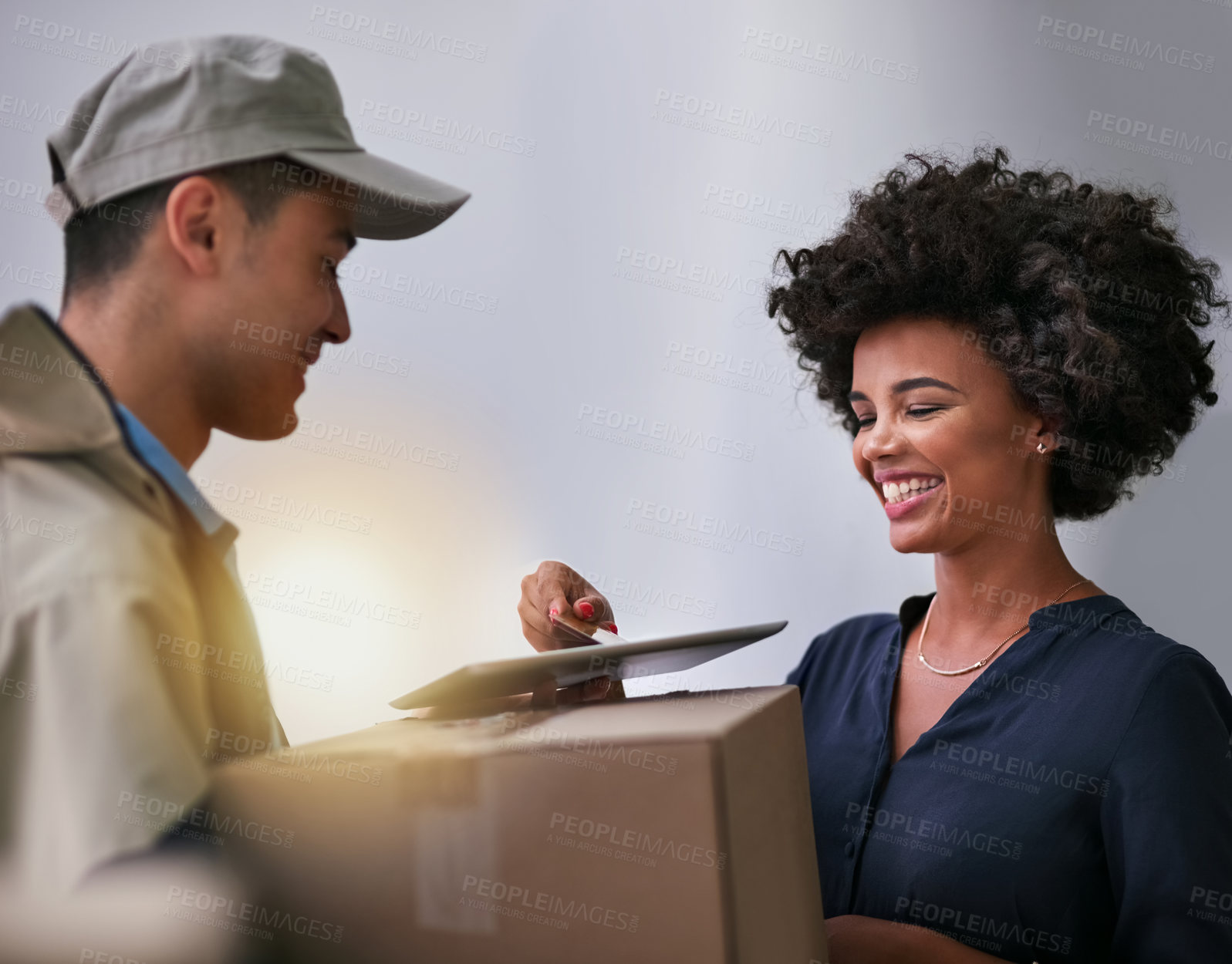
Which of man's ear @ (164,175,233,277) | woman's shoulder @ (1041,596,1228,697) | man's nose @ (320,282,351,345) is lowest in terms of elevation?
woman's shoulder @ (1041,596,1228,697)

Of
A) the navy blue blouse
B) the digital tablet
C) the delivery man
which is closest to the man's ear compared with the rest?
the delivery man

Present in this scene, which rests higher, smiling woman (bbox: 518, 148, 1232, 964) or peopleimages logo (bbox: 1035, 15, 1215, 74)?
peopleimages logo (bbox: 1035, 15, 1215, 74)

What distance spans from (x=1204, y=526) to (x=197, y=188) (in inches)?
86.8

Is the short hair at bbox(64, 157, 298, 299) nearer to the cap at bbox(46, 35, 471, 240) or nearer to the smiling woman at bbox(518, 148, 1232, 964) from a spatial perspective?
the cap at bbox(46, 35, 471, 240)

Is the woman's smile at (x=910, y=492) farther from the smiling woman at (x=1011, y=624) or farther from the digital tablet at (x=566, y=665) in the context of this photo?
the digital tablet at (x=566, y=665)

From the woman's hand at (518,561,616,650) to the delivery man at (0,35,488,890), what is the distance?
24.6 inches

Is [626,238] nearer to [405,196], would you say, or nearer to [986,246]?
[986,246]

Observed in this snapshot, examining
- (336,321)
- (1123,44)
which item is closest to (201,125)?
(336,321)

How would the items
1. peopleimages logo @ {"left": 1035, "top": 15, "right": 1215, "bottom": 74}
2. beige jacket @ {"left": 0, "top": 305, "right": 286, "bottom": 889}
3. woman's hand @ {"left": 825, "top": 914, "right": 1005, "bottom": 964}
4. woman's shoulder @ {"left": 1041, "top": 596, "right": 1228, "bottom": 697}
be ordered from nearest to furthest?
beige jacket @ {"left": 0, "top": 305, "right": 286, "bottom": 889}
woman's hand @ {"left": 825, "top": 914, "right": 1005, "bottom": 964}
woman's shoulder @ {"left": 1041, "top": 596, "right": 1228, "bottom": 697}
peopleimages logo @ {"left": 1035, "top": 15, "right": 1215, "bottom": 74}

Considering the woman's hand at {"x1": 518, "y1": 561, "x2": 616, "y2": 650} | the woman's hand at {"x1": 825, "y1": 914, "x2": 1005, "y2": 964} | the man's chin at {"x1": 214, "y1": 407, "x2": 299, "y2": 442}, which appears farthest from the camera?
the woman's hand at {"x1": 518, "y1": 561, "x2": 616, "y2": 650}

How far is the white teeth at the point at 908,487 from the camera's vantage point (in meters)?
1.59

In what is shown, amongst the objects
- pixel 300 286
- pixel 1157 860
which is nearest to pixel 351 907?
pixel 300 286

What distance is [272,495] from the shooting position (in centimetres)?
236

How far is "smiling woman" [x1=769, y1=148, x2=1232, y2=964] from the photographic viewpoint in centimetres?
135
